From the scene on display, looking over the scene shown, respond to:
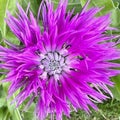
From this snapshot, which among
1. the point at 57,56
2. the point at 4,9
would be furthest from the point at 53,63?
the point at 4,9

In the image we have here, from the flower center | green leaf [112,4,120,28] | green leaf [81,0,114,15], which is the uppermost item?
green leaf [81,0,114,15]

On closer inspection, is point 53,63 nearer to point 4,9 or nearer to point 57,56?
point 57,56

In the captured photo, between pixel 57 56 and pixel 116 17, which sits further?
pixel 116 17

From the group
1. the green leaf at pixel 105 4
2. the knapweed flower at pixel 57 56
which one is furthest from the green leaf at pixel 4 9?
the green leaf at pixel 105 4

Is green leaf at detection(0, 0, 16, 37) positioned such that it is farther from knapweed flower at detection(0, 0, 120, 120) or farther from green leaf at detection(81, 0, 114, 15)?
green leaf at detection(81, 0, 114, 15)

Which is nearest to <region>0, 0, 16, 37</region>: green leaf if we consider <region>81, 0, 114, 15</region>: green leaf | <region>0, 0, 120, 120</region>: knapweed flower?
<region>0, 0, 120, 120</region>: knapweed flower

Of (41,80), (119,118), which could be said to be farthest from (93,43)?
(119,118)

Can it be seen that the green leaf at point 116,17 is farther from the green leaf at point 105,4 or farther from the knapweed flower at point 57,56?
the knapweed flower at point 57,56

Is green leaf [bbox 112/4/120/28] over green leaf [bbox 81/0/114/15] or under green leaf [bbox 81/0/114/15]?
under
